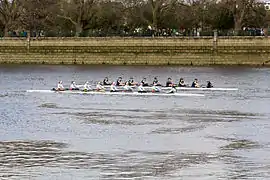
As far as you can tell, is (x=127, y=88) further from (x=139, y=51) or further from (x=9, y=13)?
(x=9, y=13)

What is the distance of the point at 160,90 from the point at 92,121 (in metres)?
16.2

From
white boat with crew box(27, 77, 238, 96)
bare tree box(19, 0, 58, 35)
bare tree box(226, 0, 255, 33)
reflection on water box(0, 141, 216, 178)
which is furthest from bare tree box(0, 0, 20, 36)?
reflection on water box(0, 141, 216, 178)

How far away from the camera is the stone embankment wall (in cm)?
8856

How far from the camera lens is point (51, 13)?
364 ft

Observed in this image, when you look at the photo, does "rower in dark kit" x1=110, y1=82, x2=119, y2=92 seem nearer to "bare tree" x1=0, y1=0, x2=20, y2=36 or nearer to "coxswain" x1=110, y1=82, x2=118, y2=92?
"coxswain" x1=110, y1=82, x2=118, y2=92

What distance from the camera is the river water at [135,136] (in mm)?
32406

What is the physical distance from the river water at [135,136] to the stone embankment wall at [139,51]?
21.0 meters

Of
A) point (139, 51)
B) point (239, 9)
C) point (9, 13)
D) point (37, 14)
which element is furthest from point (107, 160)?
point (9, 13)

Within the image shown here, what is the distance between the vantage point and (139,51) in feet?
306

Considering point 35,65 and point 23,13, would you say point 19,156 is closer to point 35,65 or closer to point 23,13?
point 35,65

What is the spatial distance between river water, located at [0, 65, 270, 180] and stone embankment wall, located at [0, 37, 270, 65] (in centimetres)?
2098

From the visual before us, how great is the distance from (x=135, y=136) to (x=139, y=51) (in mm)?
53093

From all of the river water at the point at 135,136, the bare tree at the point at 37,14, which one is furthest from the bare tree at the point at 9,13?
the river water at the point at 135,136

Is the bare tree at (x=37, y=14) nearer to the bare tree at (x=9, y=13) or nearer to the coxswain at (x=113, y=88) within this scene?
the bare tree at (x=9, y=13)
